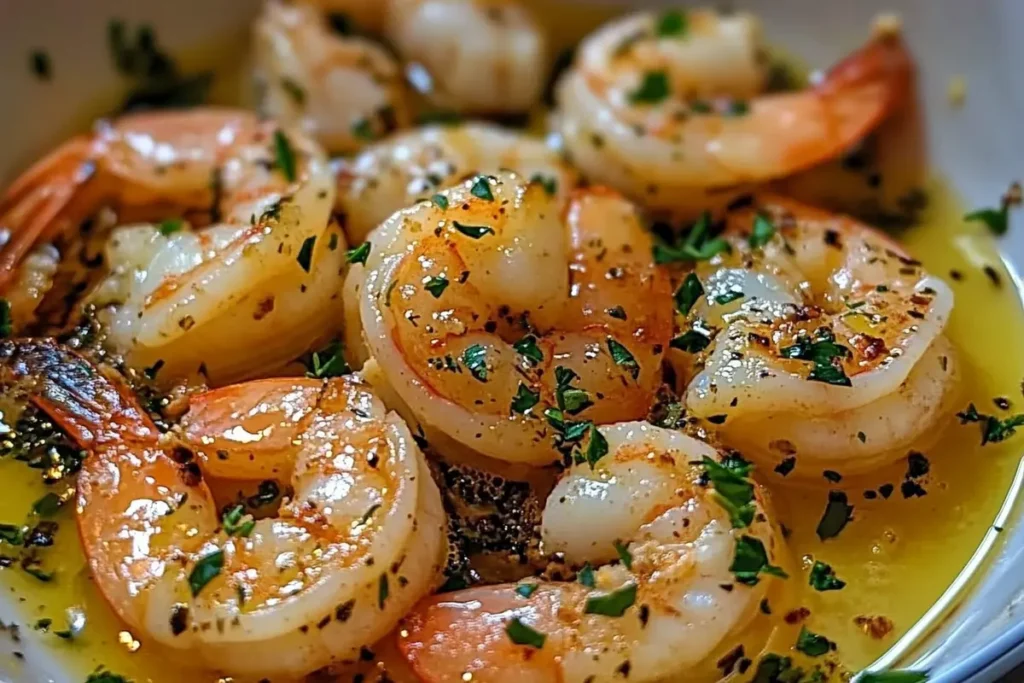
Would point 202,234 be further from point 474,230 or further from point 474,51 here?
point 474,51

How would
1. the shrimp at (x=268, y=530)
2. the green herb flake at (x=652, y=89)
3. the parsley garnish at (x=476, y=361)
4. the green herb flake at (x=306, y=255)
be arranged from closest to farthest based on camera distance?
the shrimp at (x=268, y=530)
the parsley garnish at (x=476, y=361)
the green herb flake at (x=306, y=255)
the green herb flake at (x=652, y=89)

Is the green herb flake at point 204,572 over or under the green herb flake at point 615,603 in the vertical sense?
over

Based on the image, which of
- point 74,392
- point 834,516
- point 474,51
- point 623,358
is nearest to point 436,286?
point 623,358

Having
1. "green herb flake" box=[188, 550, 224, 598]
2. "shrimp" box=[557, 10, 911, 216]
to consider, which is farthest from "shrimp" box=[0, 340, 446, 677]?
"shrimp" box=[557, 10, 911, 216]

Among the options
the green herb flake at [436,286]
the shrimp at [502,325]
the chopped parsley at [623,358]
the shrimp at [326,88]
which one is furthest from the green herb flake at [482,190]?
the shrimp at [326,88]

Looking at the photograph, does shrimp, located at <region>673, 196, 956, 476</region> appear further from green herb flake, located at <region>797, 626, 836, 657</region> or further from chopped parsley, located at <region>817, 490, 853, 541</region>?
green herb flake, located at <region>797, 626, 836, 657</region>

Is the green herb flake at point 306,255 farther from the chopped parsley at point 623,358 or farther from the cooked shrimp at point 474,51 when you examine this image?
the cooked shrimp at point 474,51
